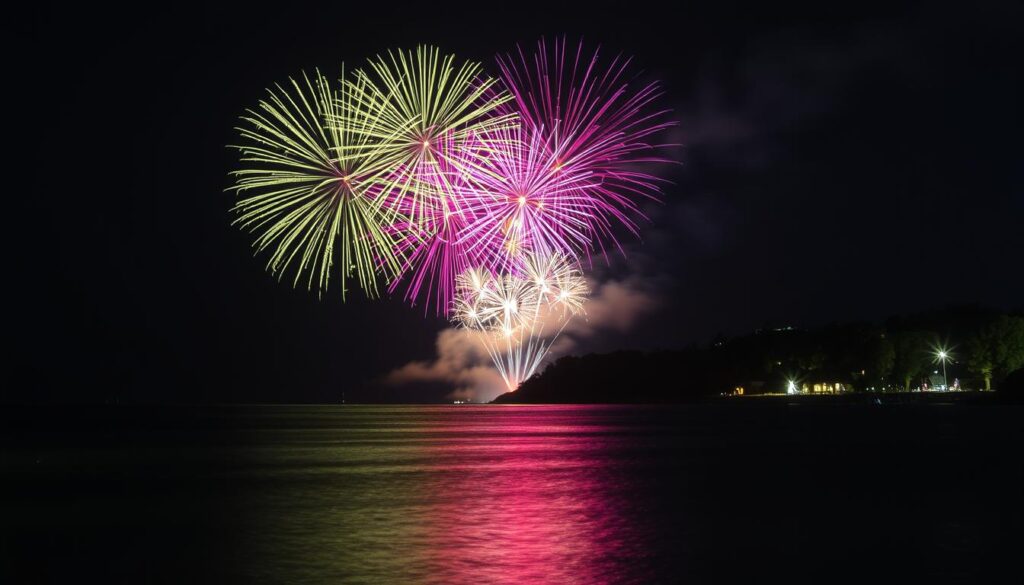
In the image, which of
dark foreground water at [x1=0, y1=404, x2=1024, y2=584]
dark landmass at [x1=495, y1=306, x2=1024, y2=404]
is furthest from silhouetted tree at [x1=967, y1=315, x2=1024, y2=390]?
dark foreground water at [x1=0, y1=404, x2=1024, y2=584]

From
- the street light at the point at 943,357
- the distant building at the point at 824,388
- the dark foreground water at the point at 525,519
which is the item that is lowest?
the dark foreground water at the point at 525,519

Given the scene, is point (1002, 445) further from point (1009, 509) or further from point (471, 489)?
point (471, 489)

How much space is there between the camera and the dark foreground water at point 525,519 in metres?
13.8

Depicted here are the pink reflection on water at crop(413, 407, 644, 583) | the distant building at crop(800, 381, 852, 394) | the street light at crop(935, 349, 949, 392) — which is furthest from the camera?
the distant building at crop(800, 381, 852, 394)

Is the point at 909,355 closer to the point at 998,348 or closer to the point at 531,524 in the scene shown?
the point at 998,348

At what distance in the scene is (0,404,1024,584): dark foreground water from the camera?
1375 cm

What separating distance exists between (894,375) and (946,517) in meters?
145

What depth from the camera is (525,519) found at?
62.5 feet

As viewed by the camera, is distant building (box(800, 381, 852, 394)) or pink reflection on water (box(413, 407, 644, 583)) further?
distant building (box(800, 381, 852, 394))

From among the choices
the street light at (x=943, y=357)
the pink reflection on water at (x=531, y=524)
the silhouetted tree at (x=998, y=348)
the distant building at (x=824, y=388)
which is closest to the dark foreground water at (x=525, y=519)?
the pink reflection on water at (x=531, y=524)

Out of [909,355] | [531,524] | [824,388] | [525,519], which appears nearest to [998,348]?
[909,355]

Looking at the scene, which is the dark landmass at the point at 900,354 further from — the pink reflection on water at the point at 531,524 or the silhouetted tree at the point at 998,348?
the pink reflection on water at the point at 531,524

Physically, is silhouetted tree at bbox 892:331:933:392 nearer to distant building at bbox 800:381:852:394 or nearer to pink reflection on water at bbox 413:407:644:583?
distant building at bbox 800:381:852:394

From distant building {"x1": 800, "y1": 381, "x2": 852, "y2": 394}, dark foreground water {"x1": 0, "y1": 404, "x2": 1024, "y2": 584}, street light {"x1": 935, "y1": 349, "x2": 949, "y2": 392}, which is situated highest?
street light {"x1": 935, "y1": 349, "x2": 949, "y2": 392}
